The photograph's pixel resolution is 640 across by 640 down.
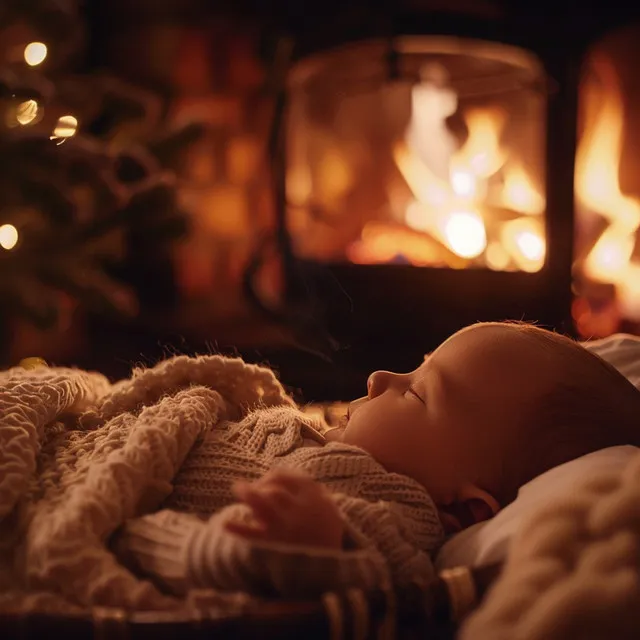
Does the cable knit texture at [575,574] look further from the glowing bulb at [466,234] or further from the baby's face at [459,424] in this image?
the glowing bulb at [466,234]

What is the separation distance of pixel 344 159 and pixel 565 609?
1.59 m

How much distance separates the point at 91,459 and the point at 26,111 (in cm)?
83

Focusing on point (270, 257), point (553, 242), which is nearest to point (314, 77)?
point (270, 257)

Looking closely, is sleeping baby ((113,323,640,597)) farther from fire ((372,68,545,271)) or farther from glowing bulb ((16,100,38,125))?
fire ((372,68,545,271))

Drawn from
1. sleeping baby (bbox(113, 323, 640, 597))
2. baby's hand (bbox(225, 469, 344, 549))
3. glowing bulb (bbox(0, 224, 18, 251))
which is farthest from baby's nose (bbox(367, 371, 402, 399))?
glowing bulb (bbox(0, 224, 18, 251))

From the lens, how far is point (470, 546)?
562 mm

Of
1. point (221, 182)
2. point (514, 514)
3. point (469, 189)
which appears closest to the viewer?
point (514, 514)

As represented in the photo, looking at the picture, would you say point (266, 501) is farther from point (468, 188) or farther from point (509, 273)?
point (468, 188)

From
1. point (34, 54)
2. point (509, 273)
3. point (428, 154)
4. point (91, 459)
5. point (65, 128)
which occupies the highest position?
point (34, 54)

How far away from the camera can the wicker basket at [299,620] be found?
1.30 ft

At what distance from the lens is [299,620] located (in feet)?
1.30

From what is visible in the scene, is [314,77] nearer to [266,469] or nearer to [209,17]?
[209,17]

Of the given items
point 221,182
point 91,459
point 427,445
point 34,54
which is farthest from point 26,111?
point 221,182

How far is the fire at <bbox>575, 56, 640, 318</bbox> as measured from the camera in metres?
1.76
